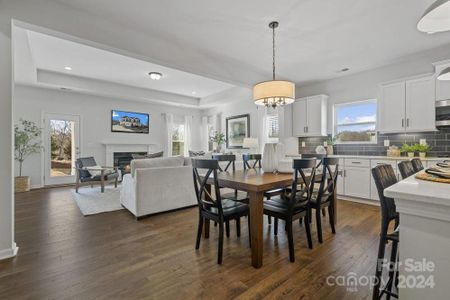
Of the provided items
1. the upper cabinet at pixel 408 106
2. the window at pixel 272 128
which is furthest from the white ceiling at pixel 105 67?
the upper cabinet at pixel 408 106

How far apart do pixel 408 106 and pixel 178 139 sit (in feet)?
22.4

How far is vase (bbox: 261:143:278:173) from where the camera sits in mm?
2863

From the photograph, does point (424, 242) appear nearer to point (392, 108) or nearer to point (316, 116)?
point (392, 108)

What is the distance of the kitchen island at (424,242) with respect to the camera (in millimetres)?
829

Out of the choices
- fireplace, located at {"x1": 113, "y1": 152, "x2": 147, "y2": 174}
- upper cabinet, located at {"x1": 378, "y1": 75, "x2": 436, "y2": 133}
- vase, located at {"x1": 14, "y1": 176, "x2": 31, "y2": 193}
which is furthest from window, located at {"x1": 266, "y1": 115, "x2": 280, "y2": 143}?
vase, located at {"x1": 14, "y1": 176, "x2": 31, "y2": 193}

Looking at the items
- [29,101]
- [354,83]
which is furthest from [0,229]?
[354,83]

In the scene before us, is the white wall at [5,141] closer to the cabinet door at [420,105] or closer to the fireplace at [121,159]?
the fireplace at [121,159]

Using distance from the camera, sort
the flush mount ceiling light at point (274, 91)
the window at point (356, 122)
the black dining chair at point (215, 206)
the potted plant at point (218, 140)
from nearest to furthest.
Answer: the black dining chair at point (215, 206), the flush mount ceiling light at point (274, 91), the window at point (356, 122), the potted plant at point (218, 140)

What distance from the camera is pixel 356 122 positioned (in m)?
4.75

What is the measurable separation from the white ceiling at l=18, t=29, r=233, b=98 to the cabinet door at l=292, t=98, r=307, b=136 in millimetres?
2255

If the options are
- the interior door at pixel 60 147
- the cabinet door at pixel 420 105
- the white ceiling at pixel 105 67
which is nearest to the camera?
the cabinet door at pixel 420 105

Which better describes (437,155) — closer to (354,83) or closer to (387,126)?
(387,126)

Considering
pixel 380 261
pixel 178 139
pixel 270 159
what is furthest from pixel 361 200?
pixel 178 139

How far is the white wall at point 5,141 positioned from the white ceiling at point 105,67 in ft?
5.02
